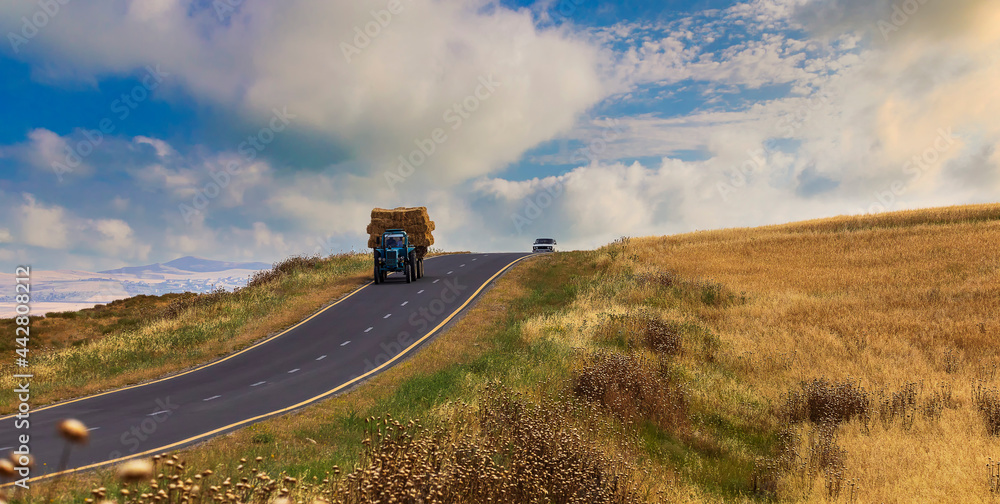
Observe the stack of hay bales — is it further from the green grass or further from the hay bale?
the green grass

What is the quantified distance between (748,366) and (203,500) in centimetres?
1528

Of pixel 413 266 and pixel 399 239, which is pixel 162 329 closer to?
pixel 399 239

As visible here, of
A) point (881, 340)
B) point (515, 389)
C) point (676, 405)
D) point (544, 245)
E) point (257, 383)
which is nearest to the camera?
point (515, 389)

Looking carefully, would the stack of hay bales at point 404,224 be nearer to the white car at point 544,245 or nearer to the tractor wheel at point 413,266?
the tractor wheel at point 413,266

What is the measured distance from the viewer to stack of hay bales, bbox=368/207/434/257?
32281mm

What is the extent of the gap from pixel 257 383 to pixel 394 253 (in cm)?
1396

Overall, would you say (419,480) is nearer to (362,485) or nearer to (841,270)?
(362,485)

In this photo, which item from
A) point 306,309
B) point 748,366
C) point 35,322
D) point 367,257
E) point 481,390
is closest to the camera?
point 481,390

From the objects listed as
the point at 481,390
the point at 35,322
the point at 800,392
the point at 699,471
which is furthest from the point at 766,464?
the point at 35,322

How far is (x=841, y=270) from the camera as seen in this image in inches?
1123

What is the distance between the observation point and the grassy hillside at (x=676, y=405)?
7559 mm

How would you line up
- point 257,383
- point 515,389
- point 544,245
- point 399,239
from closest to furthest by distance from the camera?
point 515,389, point 257,383, point 399,239, point 544,245

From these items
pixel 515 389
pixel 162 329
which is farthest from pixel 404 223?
pixel 515 389

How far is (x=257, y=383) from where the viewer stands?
17.4 metres
